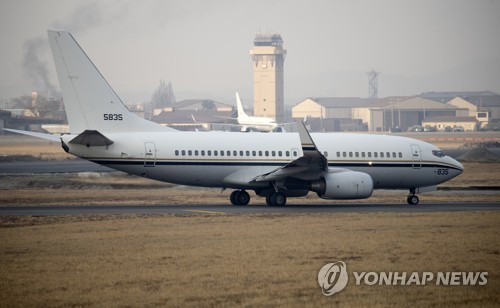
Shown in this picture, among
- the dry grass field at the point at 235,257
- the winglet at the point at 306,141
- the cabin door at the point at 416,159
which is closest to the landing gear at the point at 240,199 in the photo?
the winglet at the point at 306,141

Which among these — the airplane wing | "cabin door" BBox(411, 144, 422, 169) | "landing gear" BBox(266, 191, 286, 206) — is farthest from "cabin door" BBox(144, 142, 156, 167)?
"cabin door" BBox(411, 144, 422, 169)

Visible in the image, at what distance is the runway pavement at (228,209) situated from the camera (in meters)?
33.4

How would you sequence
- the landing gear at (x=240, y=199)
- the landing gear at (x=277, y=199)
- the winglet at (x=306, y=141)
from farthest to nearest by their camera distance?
the landing gear at (x=240, y=199), the landing gear at (x=277, y=199), the winglet at (x=306, y=141)

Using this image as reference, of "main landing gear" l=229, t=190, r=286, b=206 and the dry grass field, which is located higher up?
"main landing gear" l=229, t=190, r=286, b=206

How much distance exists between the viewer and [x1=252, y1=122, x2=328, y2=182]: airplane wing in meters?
34.9

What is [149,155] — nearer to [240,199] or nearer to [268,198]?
[240,199]

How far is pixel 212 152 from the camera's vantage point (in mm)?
37438

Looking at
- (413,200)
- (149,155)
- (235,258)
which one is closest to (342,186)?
(413,200)

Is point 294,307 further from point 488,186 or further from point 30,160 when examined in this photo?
point 30,160

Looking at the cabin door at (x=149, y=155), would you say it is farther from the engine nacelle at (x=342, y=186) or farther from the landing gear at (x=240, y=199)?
the engine nacelle at (x=342, y=186)

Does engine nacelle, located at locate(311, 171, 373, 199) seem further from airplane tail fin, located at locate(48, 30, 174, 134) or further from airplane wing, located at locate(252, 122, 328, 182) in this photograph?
airplane tail fin, located at locate(48, 30, 174, 134)

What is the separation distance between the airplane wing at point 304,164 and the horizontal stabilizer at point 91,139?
6799 mm

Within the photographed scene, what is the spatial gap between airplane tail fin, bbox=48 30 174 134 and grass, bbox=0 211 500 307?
21.1 ft

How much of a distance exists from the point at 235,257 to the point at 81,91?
16314 millimetres
